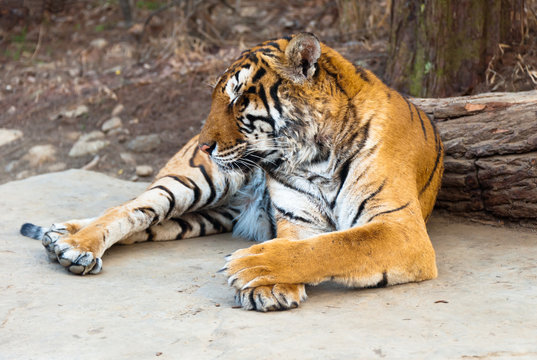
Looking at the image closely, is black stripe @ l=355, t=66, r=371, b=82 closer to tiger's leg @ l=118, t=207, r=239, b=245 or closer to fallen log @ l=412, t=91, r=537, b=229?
fallen log @ l=412, t=91, r=537, b=229

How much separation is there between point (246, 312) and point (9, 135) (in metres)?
5.19

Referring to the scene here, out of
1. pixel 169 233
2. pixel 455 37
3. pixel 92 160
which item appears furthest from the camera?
pixel 92 160

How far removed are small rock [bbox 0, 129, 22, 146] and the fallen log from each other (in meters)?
4.48

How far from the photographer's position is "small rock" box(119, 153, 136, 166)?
6285 millimetres

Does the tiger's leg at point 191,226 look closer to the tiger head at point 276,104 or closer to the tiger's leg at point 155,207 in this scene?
the tiger's leg at point 155,207

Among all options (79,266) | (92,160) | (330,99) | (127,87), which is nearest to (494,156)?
(330,99)

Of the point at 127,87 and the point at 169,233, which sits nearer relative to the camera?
the point at 169,233

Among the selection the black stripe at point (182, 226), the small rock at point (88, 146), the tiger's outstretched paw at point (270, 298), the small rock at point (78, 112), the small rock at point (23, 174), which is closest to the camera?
the tiger's outstretched paw at point (270, 298)

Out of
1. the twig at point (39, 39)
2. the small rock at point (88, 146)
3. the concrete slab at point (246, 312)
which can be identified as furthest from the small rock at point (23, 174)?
Result: the twig at point (39, 39)

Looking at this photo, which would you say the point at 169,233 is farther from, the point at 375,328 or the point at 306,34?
the point at 375,328

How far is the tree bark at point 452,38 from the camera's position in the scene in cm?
470

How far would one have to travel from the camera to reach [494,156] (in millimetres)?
3738

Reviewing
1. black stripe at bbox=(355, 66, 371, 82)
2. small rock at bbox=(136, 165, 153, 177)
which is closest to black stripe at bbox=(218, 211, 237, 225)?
black stripe at bbox=(355, 66, 371, 82)

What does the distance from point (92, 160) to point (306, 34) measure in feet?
12.8
